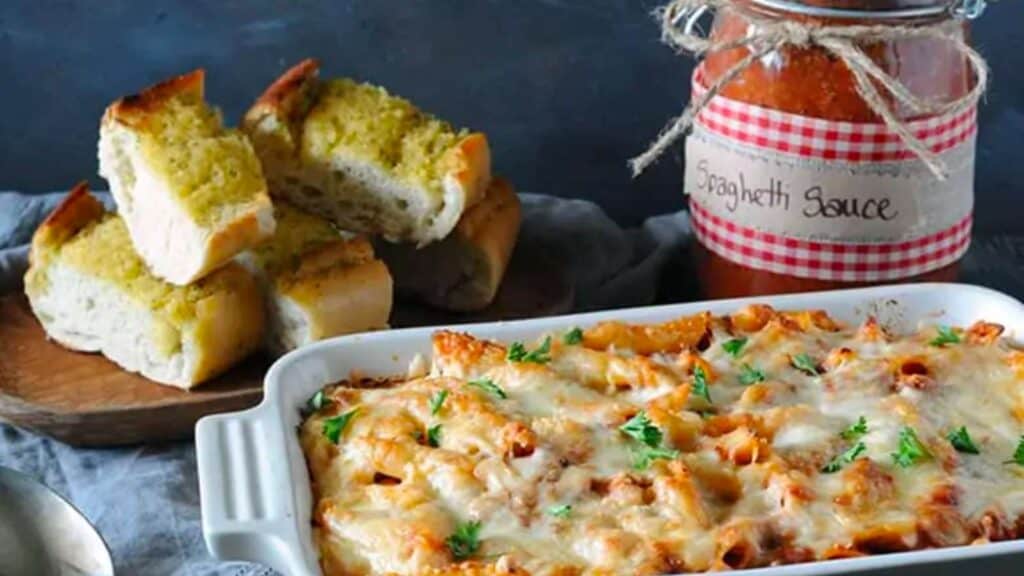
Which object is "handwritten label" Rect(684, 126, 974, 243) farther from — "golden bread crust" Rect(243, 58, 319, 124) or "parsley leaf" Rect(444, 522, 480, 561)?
"parsley leaf" Rect(444, 522, 480, 561)

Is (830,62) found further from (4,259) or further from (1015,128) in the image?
(4,259)

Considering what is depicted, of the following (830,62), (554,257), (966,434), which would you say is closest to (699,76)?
(830,62)

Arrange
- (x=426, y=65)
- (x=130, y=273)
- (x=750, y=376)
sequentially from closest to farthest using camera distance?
(x=750, y=376) → (x=130, y=273) → (x=426, y=65)

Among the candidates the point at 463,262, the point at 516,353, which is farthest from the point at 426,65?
the point at 516,353

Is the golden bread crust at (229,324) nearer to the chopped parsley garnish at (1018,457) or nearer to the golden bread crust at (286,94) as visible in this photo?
the golden bread crust at (286,94)

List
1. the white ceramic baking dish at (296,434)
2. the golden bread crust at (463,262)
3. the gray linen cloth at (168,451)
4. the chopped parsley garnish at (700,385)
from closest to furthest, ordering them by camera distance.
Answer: the white ceramic baking dish at (296,434) < the chopped parsley garnish at (700,385) < the gray linen cloth at (168,451) < the golden bread crust at (463,262)

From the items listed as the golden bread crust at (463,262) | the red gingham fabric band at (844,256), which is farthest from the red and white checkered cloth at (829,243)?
the golden bread crust at (463,262)

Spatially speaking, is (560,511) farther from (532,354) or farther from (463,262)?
(463,262)
